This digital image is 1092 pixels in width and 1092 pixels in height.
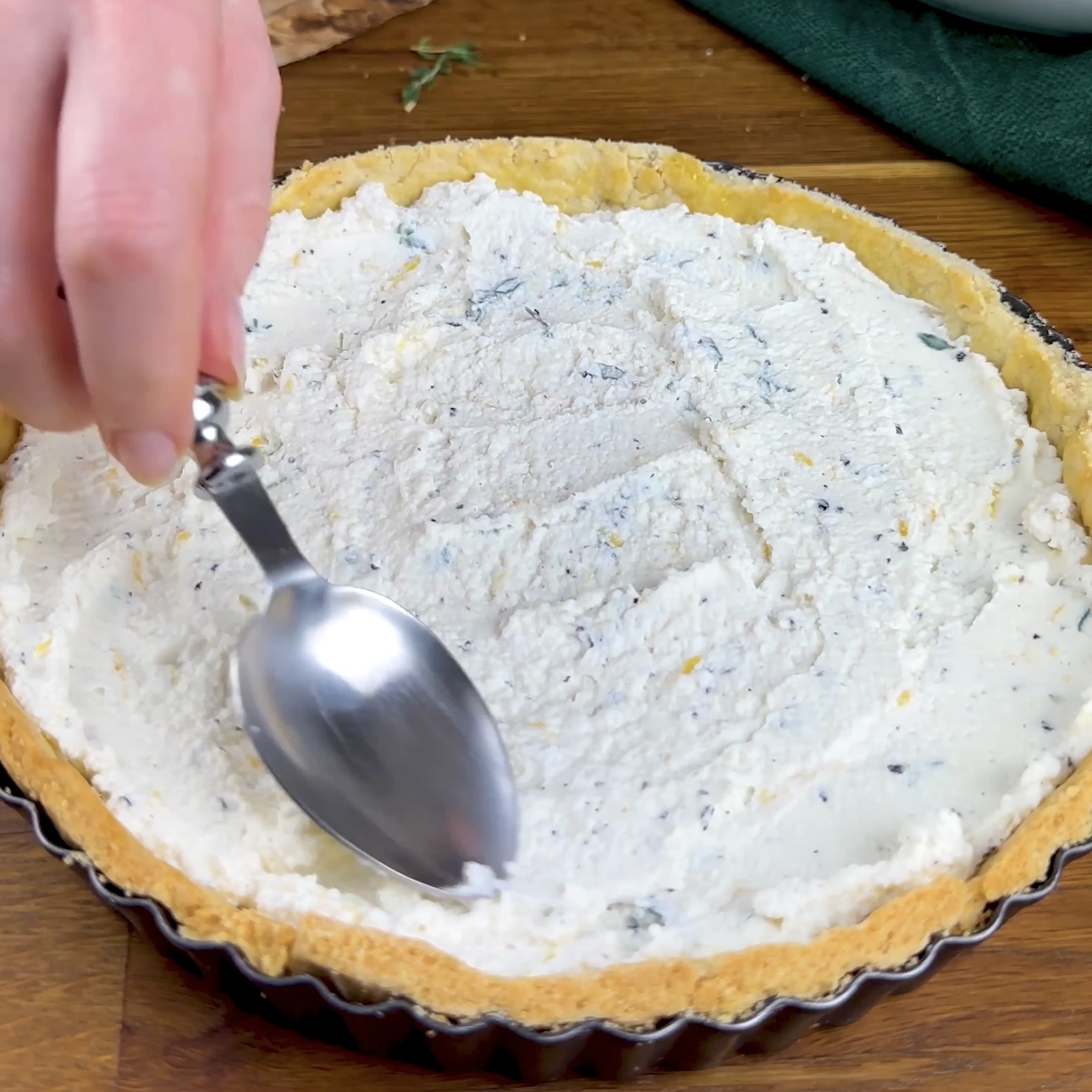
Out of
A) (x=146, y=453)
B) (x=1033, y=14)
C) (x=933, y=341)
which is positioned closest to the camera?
(x=146, y=453)

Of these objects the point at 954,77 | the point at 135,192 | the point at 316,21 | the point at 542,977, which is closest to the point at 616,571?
the point at 542,977

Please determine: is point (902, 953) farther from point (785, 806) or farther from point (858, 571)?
point (858, 571)

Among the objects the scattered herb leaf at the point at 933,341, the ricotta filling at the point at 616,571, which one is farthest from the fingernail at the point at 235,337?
the scattered herb leaf at the point at 933,341

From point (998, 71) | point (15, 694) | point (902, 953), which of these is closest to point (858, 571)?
point (902, 953)

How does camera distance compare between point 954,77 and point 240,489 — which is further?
point 954,77

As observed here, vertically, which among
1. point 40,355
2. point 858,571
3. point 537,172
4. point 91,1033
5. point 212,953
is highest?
point 40,355

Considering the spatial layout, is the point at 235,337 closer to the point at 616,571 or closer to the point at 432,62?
the point at 616,571

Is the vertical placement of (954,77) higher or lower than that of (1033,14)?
lower
